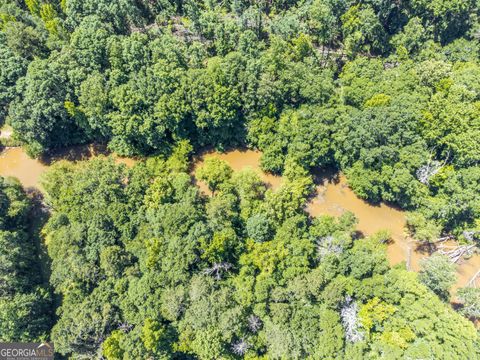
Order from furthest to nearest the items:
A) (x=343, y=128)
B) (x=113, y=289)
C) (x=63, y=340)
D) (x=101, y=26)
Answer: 1. (x=101, y=26)
2. (x=343, y=128)
3. (x=113, y=289)
4. (x=63, y=340)

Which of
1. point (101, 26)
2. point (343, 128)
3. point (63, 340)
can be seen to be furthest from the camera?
point (101, 26)

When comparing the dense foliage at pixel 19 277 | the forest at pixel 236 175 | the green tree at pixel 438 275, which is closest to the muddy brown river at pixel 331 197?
the forest at pixel 236 175

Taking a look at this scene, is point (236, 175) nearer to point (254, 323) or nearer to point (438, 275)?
point (254, 323)

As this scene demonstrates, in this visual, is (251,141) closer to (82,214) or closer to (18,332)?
(82,214)

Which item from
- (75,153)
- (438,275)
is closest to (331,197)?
(438,275)

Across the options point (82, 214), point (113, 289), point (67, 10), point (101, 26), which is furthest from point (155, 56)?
point (113, 289)

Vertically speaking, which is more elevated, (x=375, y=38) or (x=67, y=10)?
(x=67, y=10)
